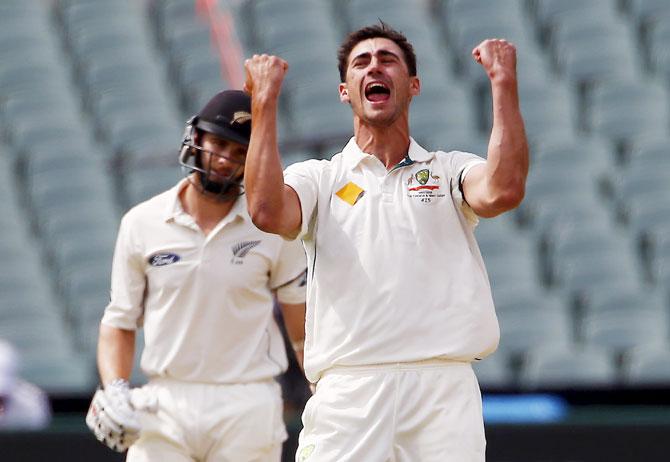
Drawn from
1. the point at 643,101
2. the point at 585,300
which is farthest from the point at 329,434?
the point at 643,101

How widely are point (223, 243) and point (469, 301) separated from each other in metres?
1.16

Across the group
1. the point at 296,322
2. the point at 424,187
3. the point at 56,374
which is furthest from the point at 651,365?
the point at 424,187

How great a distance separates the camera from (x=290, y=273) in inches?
204

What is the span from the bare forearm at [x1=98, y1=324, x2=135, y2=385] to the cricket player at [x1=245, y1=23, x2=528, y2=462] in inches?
37.6

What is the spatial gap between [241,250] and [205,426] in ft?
2.04

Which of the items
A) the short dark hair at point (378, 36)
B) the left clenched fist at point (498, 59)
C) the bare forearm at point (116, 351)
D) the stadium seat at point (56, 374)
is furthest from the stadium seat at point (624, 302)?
the left clenched fist at point (498, 59)

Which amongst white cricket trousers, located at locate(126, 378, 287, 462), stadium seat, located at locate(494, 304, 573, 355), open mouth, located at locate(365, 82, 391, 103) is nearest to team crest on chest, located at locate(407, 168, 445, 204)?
open mouth, located at locate(365, 82, 391, 103)

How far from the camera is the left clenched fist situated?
4.13 meters

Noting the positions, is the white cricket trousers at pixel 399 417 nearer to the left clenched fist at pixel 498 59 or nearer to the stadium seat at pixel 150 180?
the left clenched fist at pixel 498 59

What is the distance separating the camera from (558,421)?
6.53 metres

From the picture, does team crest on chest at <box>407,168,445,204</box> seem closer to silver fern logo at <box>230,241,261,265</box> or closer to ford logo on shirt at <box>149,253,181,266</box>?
silver fern logo at <box>230,241,261,265</box>

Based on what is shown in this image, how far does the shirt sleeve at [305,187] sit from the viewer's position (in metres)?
4.35

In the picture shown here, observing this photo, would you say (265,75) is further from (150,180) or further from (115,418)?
(150,180)

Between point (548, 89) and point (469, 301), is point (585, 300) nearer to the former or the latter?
point (548, 89)
